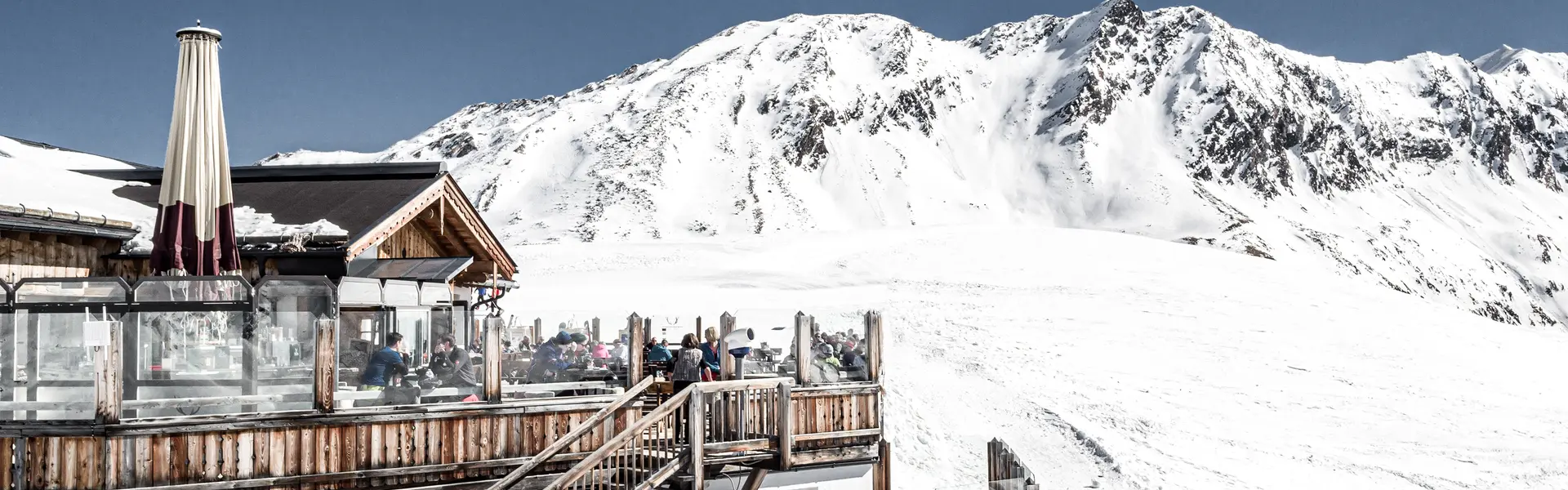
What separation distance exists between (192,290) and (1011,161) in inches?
6336

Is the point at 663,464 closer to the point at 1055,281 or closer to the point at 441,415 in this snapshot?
the point at 441,415

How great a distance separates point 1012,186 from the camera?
160000 mm

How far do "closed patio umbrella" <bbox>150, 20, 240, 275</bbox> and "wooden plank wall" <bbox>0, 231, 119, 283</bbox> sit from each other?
1.64 metres

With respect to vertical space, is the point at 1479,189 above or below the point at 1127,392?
above

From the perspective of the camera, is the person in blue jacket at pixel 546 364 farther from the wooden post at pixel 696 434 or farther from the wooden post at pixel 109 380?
the wooden post at pixel 109 380

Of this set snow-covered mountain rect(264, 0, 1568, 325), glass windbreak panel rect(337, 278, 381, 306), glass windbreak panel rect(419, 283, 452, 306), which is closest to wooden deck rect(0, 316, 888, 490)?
glass windbreak panel rect(337, 278, 381, 306)

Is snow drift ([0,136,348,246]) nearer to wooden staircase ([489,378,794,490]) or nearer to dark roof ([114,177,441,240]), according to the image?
dark roof ([114,177,441,240])

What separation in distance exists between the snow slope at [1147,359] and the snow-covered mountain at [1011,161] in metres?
74.7

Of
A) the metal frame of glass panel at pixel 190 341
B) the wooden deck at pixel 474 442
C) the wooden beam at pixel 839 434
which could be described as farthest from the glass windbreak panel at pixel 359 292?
the wooden beam at pixel 839 434

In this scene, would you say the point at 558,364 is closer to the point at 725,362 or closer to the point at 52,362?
the point at 725,362

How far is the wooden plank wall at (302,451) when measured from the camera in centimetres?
1024

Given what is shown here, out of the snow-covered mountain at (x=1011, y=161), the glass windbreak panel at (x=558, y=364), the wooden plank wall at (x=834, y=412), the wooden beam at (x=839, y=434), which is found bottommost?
the wooden beam at (x=839, y=434)

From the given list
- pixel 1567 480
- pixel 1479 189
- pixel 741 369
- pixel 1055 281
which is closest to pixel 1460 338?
pixel 1055 281

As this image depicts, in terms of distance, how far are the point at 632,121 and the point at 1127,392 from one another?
132 m
